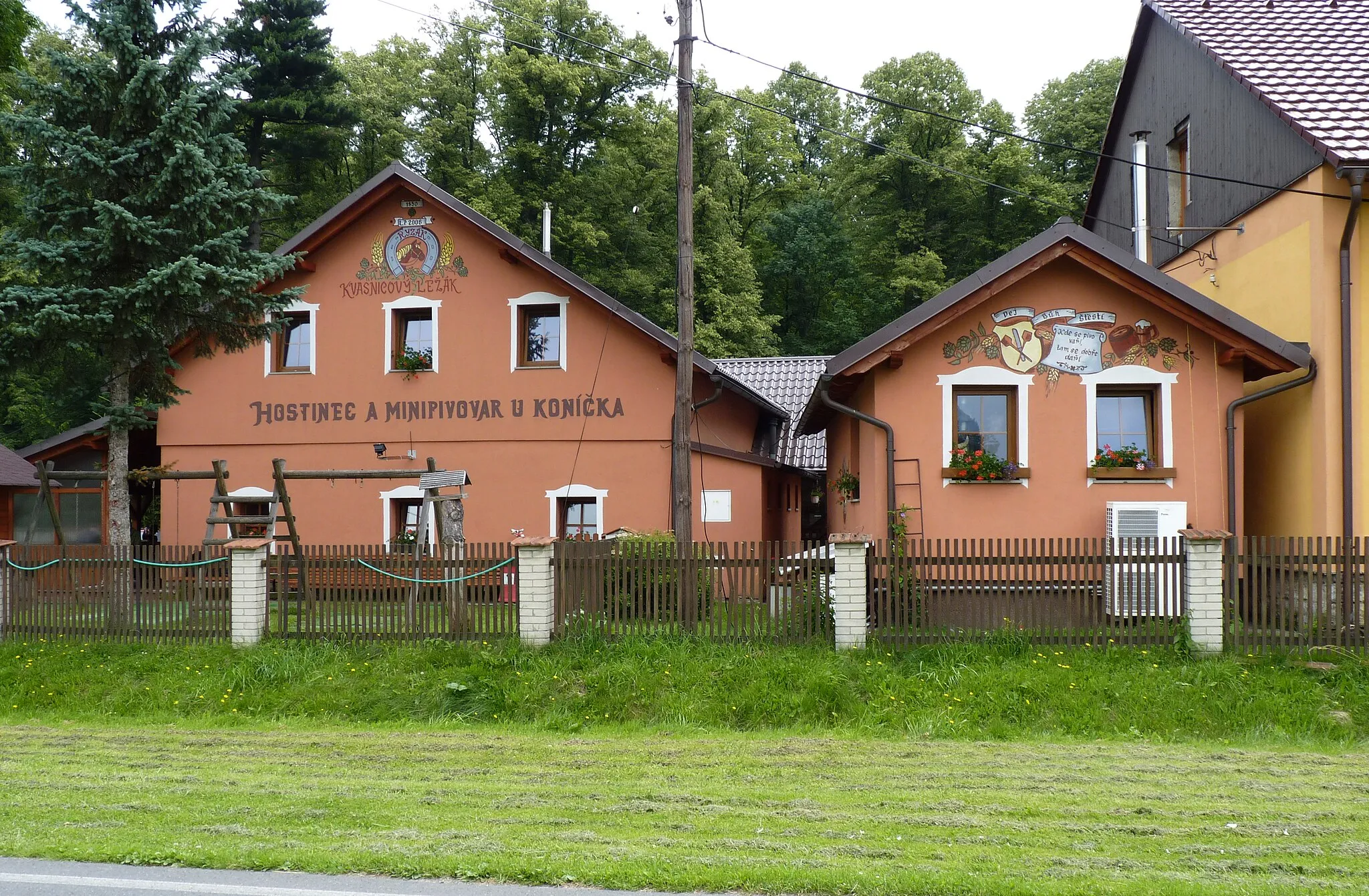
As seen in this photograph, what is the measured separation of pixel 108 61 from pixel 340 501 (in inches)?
305

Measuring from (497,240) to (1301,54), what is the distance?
480 inches

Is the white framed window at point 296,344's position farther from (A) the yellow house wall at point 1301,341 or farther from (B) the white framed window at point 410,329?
(A) the yellow house wall at point 1301,341

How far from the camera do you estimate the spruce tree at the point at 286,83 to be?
3406cm

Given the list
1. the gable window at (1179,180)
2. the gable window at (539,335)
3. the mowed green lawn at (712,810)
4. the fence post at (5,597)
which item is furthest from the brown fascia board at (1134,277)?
the fence post at (5,597)

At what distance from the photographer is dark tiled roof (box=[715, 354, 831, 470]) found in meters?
24.4

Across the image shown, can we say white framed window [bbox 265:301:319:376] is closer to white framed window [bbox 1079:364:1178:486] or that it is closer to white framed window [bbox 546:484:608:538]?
white framed window [bbox 546:484:608:538]

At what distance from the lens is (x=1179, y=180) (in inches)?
738

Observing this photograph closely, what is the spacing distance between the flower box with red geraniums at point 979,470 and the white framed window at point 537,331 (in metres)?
7.34

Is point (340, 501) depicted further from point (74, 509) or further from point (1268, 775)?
point (1268, 775)

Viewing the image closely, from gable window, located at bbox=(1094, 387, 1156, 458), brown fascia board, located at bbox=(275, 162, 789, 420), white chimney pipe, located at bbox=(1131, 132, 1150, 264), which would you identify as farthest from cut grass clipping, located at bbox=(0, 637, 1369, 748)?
white chimney pipe, located at bbox=(1131, 132, 1150, 264)

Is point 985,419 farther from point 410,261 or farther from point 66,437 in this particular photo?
point 66,437

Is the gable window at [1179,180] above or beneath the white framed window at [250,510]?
A: above

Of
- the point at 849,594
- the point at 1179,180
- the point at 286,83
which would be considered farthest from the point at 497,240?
the point at 286,83

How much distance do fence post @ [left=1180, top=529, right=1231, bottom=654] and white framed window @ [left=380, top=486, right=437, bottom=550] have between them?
12.1 meters
